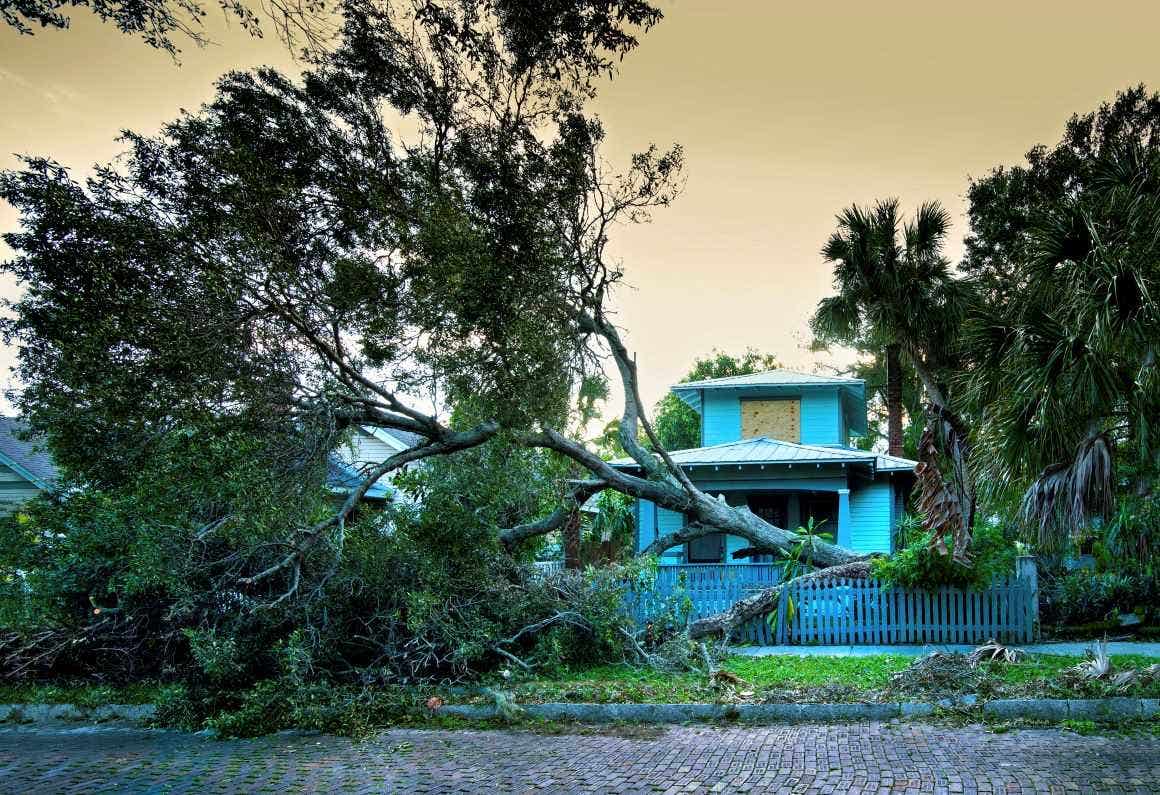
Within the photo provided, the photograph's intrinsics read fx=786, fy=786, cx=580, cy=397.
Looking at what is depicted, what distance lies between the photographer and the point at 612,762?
649 centimetres

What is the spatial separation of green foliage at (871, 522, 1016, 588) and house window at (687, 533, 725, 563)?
33.7ft

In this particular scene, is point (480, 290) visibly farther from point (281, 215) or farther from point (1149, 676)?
point (1149, 676)

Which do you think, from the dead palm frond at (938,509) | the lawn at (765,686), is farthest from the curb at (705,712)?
the dead palm frond at (938,509)

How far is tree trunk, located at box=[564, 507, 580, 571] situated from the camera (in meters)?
15.9

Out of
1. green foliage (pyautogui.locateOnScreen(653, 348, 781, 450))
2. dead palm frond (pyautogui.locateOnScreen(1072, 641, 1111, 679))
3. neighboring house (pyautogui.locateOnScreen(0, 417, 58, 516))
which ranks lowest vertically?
dead palm frond (pyautogui.locateOnScreen(1072, 641, 1111, 679))

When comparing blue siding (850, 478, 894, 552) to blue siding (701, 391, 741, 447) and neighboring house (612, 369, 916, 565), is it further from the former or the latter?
blue siding (701, 391, 741, 447)

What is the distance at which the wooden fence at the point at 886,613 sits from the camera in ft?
39.2

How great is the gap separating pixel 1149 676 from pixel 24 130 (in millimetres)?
12921

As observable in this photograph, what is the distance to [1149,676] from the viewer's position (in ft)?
25.7

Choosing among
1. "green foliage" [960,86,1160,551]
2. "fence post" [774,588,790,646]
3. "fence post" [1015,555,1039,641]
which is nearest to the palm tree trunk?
"fence post" [1015,555,1039,641]

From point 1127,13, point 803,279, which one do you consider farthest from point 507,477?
point 803,279

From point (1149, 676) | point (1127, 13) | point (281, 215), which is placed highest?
point (1127, 13)

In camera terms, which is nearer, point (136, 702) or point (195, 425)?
point (195, 425)

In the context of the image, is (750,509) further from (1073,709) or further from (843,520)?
(1073,709)
